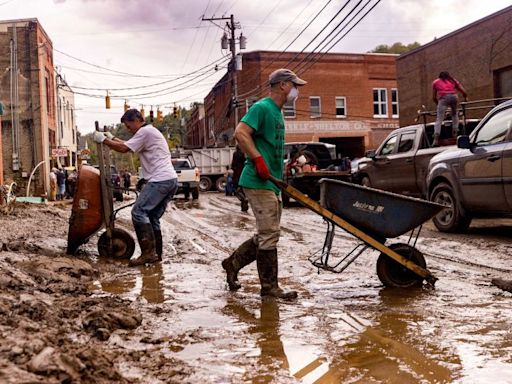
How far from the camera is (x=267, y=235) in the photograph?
5.31 m

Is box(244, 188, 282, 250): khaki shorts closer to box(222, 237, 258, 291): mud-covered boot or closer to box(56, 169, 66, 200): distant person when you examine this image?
box(222, 237, 258, 291): mud-covered boot

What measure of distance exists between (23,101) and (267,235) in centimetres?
3221

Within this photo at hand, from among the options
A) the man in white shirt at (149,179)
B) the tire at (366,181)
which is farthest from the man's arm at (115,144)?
the tire at (366,181)

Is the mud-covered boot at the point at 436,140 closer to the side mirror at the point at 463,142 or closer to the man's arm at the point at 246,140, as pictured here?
the side mirror at the point at 463,142

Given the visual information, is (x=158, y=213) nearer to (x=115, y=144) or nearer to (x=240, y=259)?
(x=115, y=144)

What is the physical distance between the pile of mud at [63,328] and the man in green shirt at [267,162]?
1.17 metres

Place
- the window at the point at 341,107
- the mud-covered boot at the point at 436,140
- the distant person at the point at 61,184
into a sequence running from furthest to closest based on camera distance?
the window at the point at 341,107
the distant person at the point at 61,184
the mud-covered boot at the point at 436,140

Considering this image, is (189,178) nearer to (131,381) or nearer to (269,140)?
(269,140)

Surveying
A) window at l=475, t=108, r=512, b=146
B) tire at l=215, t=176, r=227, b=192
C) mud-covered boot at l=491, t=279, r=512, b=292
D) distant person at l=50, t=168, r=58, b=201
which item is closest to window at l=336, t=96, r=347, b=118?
tire at l=215, t=176, r=227, b=192

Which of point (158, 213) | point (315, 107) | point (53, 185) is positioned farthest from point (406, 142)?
point (315, 107)

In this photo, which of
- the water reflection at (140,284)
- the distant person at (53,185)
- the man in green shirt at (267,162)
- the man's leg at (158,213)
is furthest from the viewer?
the distant person at (53,185)

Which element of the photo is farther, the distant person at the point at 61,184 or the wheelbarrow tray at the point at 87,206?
the distant person at the point at 61,184

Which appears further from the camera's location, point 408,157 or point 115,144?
point 408,157

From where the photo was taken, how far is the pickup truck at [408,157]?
42.3 ft
